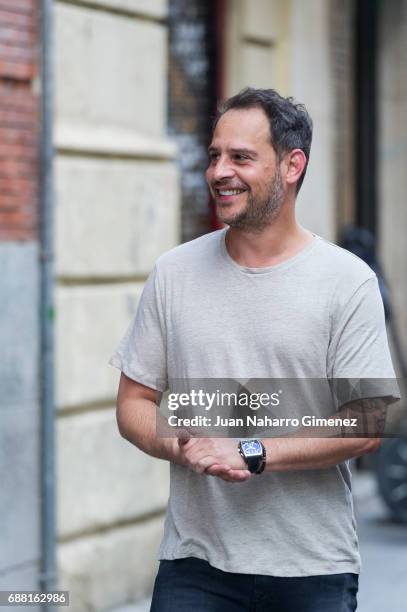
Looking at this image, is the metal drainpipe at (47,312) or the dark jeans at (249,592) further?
the metal drainpipe at (47,312)

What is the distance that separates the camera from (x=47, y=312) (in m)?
6.69

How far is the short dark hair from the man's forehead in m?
0.02

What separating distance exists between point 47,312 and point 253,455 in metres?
3.60

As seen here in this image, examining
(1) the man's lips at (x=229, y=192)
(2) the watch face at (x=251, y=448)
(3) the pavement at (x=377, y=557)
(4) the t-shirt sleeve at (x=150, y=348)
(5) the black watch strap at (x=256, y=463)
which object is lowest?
(3) the pavement at (x=377, y=557)

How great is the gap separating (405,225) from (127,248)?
216 inches

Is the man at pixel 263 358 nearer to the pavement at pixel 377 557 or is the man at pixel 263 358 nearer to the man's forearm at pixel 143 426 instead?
the man's forearm at pixel 143 426

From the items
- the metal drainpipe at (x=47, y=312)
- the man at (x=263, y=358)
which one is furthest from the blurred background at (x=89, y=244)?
the man at (x=263, y=358)

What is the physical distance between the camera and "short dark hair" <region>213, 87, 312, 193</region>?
11.1 ft

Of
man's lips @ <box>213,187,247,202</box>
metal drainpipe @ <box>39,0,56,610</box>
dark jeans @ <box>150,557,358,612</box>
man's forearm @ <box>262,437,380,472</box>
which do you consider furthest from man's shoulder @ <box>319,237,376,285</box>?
metal drainpipe @ <box>39,0,56,610</box>

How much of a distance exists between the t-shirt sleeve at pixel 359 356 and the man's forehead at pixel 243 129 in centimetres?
45

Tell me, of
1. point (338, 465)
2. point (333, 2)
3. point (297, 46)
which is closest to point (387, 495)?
point (297, 46)

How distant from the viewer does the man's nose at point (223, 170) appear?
10.9 ft

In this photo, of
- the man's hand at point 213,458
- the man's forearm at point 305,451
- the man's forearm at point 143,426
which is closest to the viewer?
the man's hand at point 213,458

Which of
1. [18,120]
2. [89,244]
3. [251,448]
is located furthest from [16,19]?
[251,448]
